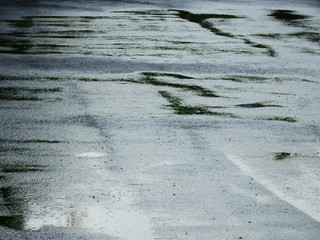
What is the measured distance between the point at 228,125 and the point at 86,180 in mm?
3075

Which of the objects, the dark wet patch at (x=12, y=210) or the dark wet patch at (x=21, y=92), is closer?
the dark wet patch at (x=12, y=210)

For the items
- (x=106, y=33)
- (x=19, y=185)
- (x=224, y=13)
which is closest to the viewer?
(x=19, y=185)

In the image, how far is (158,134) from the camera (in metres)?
9.95

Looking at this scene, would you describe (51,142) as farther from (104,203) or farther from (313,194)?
(313,194)

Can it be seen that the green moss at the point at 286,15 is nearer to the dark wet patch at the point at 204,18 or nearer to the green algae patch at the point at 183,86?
the dark wet patch at the point at 204,18

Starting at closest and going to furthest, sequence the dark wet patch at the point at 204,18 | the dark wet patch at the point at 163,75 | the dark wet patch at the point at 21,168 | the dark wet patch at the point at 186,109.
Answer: the dark wet patch at the point at 21,168 < the dark wet patch at the point at 186,109 < the dark wet patch at the point at 163,75 < the dark wet patch at the point at 204,18

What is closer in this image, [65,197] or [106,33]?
[65,197]

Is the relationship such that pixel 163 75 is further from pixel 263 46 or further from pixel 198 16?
pixel 198 16

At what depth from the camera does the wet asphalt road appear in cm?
696

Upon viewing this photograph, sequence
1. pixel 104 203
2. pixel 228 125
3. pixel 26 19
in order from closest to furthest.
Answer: pixel 104 203
pixel 228 125
pixel 26 19

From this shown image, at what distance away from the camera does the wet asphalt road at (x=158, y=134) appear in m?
6.96

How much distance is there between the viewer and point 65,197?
746 cm

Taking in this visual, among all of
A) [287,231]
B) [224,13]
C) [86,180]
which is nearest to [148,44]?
[224,13]

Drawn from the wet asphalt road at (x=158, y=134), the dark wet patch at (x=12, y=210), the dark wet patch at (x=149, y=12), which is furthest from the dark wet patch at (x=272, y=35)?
the dark wet patch at (x=12, y=210)
